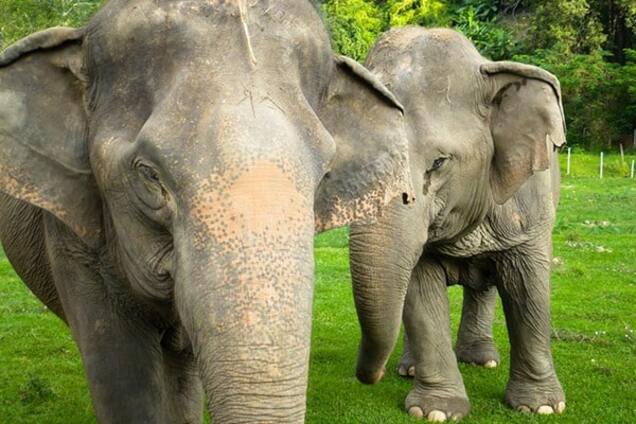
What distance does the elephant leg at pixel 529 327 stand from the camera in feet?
18.7

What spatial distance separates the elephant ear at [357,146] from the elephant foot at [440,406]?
8.68ft

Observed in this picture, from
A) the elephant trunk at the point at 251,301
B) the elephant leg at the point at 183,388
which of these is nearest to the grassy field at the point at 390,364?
the elephant leg at the point at 183,388

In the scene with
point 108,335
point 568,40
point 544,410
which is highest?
point 108,335

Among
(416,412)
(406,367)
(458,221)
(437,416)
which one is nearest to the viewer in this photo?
(458,221)

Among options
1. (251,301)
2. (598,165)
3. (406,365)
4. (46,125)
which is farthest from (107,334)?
(598,165)

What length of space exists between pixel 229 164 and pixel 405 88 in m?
3.00

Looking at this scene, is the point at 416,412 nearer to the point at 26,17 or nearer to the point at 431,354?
the point at 431,354

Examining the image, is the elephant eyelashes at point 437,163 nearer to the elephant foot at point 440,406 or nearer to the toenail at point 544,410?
the elephant foot at point 440,406

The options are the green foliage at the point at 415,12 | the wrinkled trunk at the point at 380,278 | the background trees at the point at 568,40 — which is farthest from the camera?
the green foliage at the point at 415,12

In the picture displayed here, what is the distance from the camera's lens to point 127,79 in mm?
2742

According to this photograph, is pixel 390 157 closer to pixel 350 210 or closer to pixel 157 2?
pixel 350 210

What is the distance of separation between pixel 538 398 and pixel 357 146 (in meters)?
3.08

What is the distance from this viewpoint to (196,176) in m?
2.35

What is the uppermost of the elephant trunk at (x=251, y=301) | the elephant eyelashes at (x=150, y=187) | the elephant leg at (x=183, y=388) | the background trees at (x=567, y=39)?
the elephant eyelashes at (x=150, y=187)
